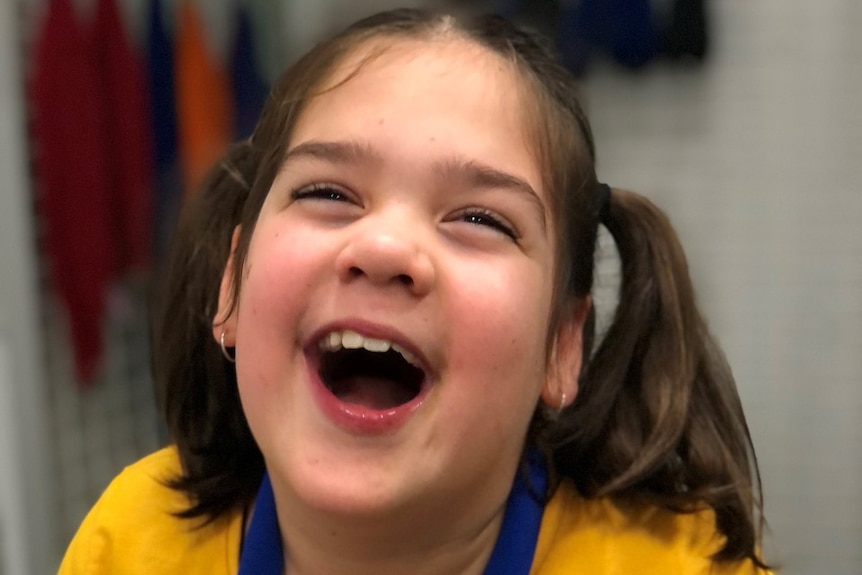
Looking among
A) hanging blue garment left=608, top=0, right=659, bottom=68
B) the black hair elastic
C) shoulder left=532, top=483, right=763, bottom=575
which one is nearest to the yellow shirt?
shoulder left=532, top=483, right=763, bottom=575

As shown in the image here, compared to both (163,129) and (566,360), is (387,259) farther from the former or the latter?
(163,129)

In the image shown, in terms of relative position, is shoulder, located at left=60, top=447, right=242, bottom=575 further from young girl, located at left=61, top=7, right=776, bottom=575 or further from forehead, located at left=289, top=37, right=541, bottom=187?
forehead, located at left=289, top=37, right=541, bottom=187

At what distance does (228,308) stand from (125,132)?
31.9 inches

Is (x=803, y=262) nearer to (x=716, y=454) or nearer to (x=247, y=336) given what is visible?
(x=716, y=454)

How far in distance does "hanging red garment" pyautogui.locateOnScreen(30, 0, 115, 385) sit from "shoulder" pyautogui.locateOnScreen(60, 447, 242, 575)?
0.69 m

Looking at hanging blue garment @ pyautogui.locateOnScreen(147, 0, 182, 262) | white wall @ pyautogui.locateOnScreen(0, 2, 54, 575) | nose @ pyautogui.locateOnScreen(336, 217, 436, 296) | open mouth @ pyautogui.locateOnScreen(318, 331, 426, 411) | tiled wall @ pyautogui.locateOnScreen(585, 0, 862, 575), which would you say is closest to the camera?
nose @ pyautogui.locateOnScreen(336, 217, 436, 296)

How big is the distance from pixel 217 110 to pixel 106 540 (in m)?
0.99

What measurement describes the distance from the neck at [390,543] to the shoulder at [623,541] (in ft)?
0.20

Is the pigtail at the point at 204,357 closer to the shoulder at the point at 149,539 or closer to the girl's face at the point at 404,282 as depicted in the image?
the shoulder at the point at 149,539

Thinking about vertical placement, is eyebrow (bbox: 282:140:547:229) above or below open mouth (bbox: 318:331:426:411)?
above

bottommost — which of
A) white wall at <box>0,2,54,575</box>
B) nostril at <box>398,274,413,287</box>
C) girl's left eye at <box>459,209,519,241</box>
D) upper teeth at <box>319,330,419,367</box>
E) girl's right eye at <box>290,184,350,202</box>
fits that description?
white wall at <box>0,2,54,575</box>

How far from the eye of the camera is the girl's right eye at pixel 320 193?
0.69 meters

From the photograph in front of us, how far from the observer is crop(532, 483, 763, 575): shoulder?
0.80 m

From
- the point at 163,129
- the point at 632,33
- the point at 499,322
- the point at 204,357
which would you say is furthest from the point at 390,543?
the point at 632,33
